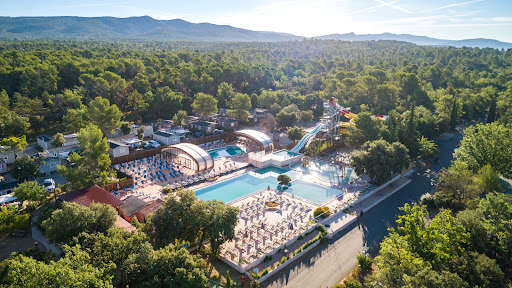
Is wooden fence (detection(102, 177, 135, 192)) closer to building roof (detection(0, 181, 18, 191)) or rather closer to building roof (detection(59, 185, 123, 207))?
building roof (detection(59, 185, 123, 207))

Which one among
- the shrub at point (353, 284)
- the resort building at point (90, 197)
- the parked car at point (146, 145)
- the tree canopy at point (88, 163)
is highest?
the tree canopy at point (88, 163)

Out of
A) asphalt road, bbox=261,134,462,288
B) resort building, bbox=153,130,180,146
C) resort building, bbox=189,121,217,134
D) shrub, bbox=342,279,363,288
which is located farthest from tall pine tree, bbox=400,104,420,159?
resort building, bbox=153,130,180,146

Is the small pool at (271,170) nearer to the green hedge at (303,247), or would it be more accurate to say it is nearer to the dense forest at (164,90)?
the green hedge at (303,247)

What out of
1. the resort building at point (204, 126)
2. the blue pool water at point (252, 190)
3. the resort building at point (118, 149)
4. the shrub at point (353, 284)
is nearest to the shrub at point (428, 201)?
the blue pool water at point (252, 190)

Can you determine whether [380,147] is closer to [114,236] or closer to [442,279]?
[442,279]

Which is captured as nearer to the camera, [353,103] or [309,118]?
[309,118]

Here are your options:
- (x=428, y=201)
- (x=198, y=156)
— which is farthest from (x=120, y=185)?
(x=428, y=201)

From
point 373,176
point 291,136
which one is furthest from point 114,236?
point 291,136
